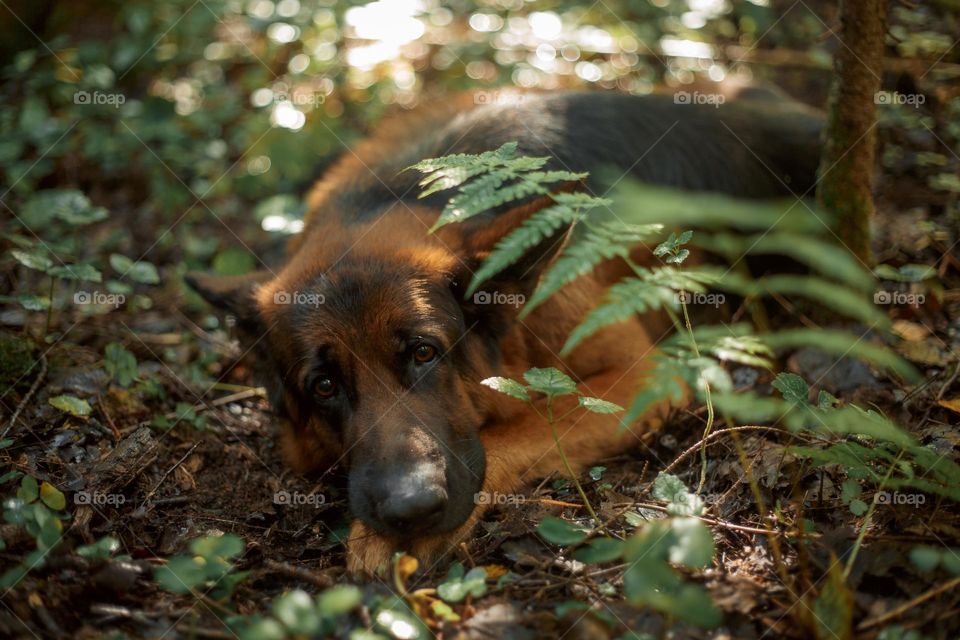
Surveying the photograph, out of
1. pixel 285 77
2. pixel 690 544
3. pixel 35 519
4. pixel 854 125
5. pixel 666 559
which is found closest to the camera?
pixel 690 544

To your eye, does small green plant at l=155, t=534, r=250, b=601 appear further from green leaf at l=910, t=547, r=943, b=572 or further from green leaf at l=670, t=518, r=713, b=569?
green leaf at l=910, t=547, r=943, b=572

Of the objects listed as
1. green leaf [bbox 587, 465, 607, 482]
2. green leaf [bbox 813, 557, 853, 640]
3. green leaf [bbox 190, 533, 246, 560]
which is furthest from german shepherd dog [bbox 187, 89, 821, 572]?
green leaf [bbox 813, 557, 853, 640]

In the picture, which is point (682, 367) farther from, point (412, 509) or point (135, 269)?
point (135, 269)

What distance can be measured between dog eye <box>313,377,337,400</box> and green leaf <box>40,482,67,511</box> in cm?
123

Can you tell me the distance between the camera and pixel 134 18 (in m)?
6.18

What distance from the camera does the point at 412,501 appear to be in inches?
118

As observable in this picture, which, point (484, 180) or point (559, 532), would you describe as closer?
point (559, 532)

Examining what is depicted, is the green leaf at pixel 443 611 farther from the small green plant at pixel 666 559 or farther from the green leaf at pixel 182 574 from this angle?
the green leaf at pixel 182 574

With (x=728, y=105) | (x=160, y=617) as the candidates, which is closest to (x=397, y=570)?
(x=160, y=617)

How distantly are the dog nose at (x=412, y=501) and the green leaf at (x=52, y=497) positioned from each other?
4.31 ft

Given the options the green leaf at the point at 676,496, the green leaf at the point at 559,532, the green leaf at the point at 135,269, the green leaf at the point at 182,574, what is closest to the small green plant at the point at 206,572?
the green leaf at the point at 182,574

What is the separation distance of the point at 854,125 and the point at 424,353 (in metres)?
2.72

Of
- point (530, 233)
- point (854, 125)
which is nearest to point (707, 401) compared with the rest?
point (530, 233)

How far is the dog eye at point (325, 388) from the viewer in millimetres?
3709
